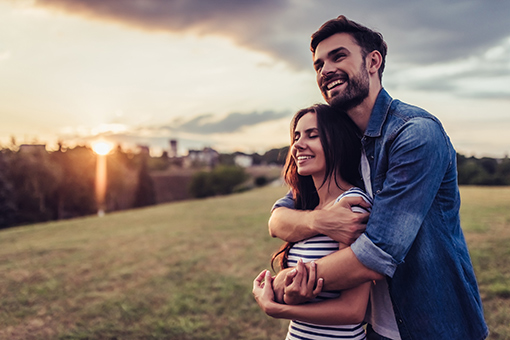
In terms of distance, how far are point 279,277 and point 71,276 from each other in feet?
25.0

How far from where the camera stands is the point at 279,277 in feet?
6.78

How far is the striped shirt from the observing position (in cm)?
200

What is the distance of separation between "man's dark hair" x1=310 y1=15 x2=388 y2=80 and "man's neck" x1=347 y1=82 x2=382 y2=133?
21cm

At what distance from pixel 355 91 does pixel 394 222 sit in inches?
33.1

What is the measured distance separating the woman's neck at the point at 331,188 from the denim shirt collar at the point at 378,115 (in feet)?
1.20

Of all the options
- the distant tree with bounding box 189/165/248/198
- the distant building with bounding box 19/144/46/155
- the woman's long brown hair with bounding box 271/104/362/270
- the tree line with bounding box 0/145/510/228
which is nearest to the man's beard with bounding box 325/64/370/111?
the woman's long brown hair with bounding box 271/104/362/270

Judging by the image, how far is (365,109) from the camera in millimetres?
2146

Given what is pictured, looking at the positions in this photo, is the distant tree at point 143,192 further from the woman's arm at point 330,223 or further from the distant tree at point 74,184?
the woman's arm at point 330,223

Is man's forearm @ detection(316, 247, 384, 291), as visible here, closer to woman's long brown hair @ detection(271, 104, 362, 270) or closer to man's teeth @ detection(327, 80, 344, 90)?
woman's long brown hair @ detection(271, 104, 362, 270)

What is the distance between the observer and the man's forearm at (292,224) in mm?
2094

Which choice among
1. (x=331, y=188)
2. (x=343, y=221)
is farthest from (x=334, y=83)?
(x=343, y=221)

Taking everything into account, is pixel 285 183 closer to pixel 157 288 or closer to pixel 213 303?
pixel 213 303

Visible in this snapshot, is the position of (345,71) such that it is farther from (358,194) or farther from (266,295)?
(266,295)

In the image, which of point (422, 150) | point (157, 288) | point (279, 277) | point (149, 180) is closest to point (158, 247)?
point (157, 288)
